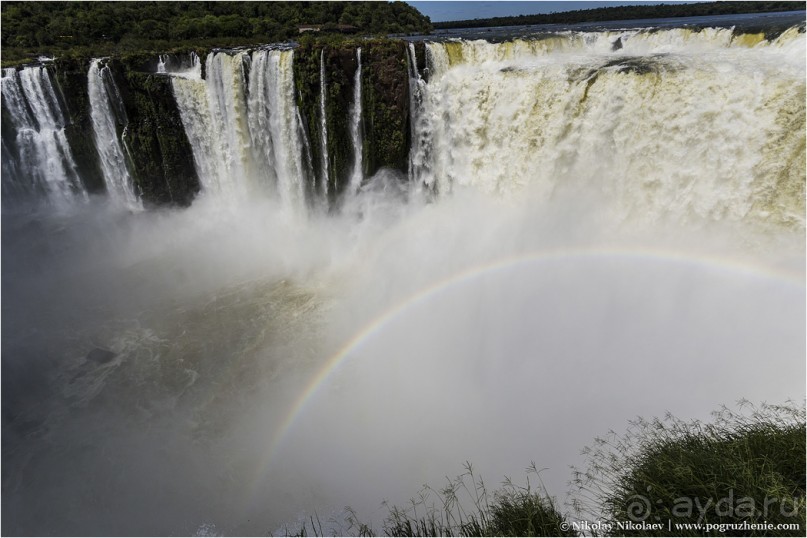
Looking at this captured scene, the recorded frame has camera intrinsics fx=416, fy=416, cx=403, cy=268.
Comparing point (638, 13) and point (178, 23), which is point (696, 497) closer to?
point (178, 23)

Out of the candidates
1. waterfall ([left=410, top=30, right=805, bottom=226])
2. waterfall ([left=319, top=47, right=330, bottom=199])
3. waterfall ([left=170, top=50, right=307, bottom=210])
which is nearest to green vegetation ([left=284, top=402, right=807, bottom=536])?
waterfall ([left=410, top=30, right=805, bottom=226])

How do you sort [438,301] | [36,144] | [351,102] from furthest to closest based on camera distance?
[36,144] → [351,102] → [438,301]

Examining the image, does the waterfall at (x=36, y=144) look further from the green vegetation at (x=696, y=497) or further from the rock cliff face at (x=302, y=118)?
the green vegetation at (x=696, y=497)

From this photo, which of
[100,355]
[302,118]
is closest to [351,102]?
[302,118]

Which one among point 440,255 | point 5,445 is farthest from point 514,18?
point 5,445

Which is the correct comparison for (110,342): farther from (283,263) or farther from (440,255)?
(440,255)

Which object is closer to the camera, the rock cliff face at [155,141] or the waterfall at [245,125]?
the waterfall at [245,125]

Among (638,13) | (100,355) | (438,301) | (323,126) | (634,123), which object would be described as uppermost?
(638,13)

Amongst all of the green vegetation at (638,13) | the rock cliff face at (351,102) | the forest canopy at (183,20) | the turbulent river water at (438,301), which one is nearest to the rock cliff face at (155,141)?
the turbulent river water at (438,301)
